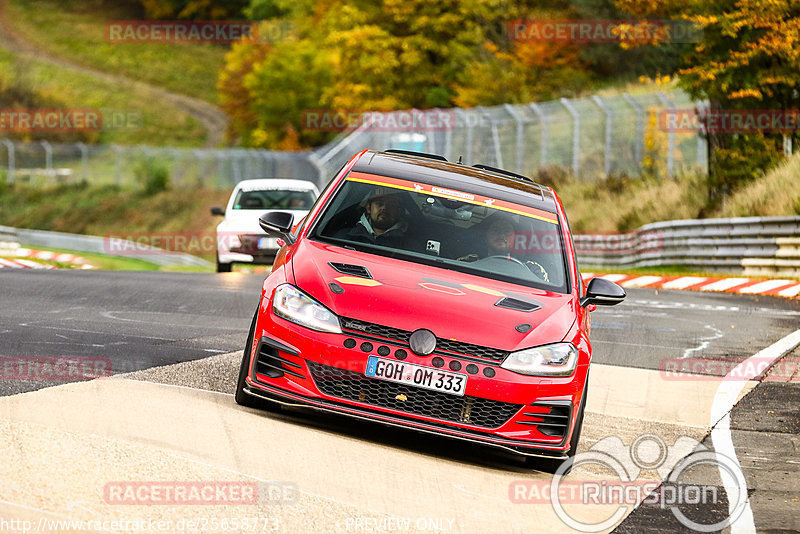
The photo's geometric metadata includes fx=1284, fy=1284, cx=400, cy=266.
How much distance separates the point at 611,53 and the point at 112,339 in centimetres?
4522

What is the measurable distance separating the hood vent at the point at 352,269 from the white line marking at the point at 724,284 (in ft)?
52.6

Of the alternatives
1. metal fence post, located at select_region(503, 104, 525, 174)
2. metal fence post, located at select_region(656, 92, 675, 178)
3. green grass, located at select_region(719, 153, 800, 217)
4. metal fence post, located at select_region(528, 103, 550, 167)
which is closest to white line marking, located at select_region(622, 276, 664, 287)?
green grass, located at select_region(719, 153, 800, 217)

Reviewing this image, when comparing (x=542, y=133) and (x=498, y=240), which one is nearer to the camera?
(x=498, y=240)

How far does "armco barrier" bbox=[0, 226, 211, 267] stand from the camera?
3675cm

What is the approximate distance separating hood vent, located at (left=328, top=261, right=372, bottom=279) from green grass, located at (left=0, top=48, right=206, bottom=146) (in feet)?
273

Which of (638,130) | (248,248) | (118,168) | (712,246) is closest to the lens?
(248,248)

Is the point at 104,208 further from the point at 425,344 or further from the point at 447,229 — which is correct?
the point at 425,344

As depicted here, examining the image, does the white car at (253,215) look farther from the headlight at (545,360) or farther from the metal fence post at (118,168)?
the metal fence post at (118,168)

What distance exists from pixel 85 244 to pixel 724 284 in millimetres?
23677

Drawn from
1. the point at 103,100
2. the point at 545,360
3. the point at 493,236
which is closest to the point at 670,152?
the point at 493,236

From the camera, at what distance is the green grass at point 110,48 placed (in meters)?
118

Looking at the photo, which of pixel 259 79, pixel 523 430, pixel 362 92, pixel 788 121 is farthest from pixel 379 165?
pixel 259 79

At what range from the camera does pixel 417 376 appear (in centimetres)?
702

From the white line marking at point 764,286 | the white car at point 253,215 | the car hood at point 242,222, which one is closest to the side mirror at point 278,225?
the white car at point 253,215
